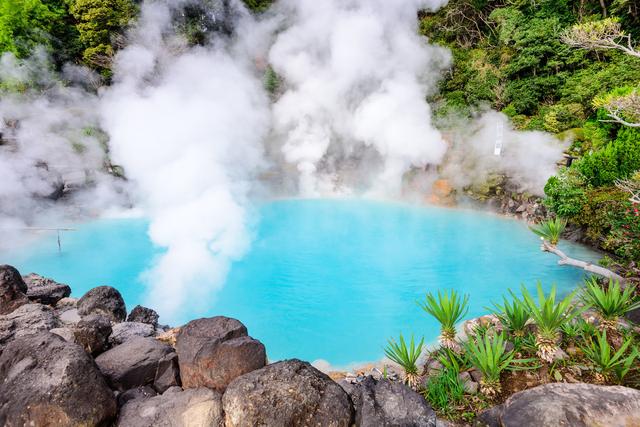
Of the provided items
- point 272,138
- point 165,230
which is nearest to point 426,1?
point 272,138

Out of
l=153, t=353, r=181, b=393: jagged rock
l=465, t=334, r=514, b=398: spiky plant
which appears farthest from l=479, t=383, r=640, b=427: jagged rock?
l=153, t=353, r=181, b=393: jagged rock

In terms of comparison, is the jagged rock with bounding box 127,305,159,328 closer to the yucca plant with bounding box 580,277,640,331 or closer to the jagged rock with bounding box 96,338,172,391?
the jagged rock with bounding box 96,338,172,391

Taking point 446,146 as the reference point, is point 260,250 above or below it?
below

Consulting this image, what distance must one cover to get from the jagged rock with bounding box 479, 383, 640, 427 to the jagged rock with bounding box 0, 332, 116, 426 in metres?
2.85

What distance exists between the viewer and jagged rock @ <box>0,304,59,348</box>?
13.7ft

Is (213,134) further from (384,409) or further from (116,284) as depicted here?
(384,409)

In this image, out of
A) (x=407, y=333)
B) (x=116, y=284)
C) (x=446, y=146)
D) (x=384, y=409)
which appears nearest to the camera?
(x=384, y=409)

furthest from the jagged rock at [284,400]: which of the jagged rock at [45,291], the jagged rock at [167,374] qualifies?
the jagged rock at [45,291]

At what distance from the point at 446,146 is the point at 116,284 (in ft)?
39.3

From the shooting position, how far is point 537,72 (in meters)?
14.8

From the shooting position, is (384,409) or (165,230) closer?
(384,409)

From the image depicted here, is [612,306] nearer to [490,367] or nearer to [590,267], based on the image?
[490,367]

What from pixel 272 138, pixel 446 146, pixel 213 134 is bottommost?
pixel 446 146

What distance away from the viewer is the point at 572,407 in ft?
7.75
